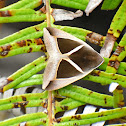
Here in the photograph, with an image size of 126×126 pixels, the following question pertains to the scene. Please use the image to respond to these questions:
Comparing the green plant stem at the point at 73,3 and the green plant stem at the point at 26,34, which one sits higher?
the green plant stem at the point at 73,3

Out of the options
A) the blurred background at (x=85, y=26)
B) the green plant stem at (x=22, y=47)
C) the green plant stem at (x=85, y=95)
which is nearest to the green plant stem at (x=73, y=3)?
the blurred background at (x=85, y=26)

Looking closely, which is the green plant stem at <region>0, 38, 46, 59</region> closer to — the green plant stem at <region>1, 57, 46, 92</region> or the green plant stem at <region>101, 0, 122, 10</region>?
the green plant stem at <region>1, 57, 46, 92</region>

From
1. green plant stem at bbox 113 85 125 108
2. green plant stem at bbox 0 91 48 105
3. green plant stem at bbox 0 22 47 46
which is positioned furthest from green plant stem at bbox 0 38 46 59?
green plant stem at bbox 113 85 125 108

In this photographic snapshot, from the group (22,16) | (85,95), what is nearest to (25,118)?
(85,95)

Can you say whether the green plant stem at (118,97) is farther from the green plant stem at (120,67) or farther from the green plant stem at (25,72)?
the green plant stem at (25,72)

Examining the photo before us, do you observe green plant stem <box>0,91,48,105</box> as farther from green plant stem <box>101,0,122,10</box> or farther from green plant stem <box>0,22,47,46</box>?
green plant stem <box>101,0,122,10</box>

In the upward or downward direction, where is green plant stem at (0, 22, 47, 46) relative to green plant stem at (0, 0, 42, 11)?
downward

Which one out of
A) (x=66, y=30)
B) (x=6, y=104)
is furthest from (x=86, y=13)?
(x=6, y=104)

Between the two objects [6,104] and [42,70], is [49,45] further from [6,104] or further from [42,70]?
[6,104]

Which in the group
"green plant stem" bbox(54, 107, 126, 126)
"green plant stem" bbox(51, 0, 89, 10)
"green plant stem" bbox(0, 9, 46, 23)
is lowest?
"green plant stem" bbox(54, 107, 126, 126)
